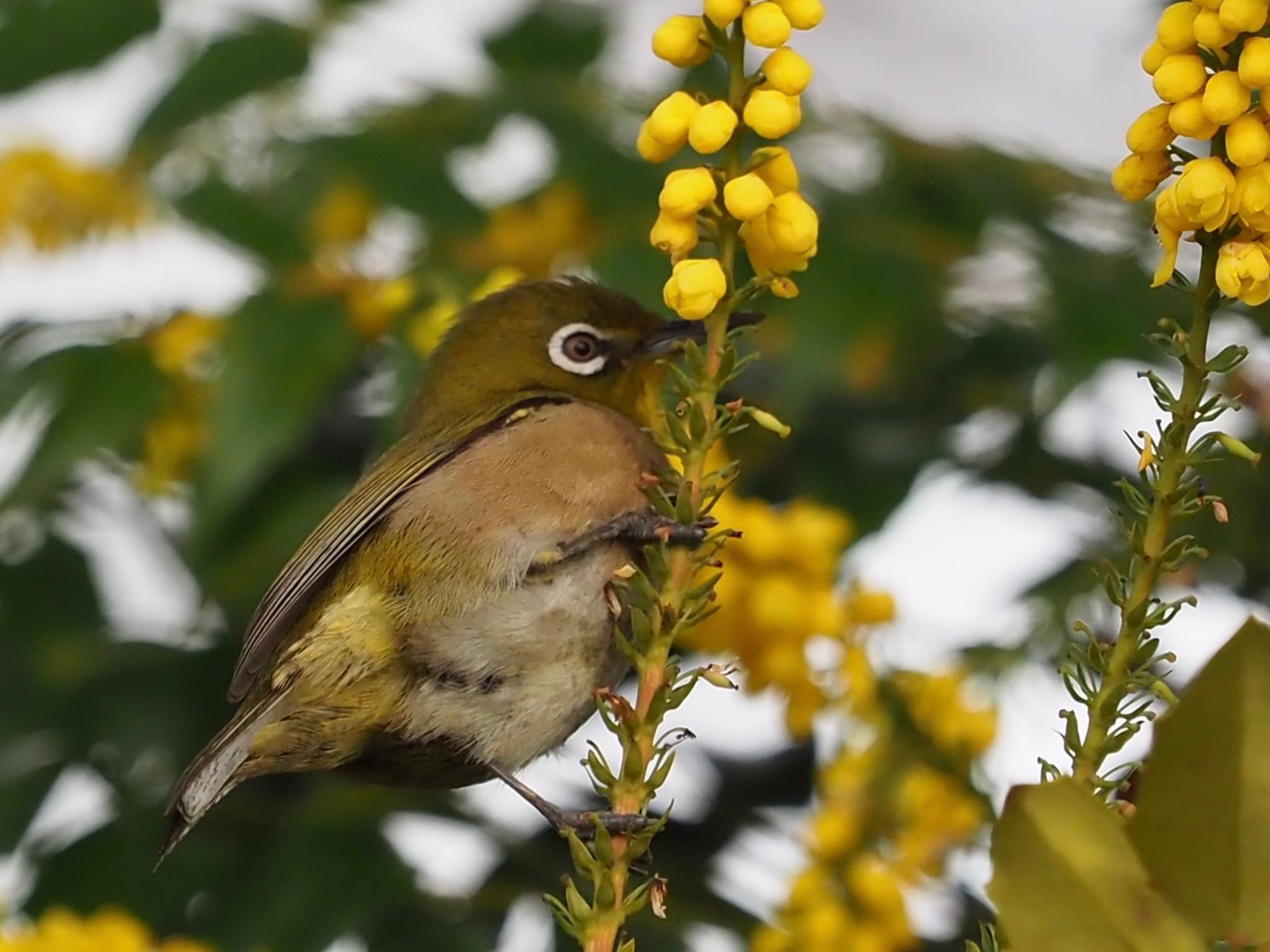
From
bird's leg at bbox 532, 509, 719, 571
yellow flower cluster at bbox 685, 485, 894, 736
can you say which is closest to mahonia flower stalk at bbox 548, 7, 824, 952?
bird's leg at bbox 532, 509, 719, 571

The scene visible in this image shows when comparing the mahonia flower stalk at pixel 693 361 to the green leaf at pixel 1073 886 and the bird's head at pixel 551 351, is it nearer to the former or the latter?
the green leaf at pixel 1073 886

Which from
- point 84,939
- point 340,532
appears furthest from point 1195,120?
point 84,939

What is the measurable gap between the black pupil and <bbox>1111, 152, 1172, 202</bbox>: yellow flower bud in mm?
1535

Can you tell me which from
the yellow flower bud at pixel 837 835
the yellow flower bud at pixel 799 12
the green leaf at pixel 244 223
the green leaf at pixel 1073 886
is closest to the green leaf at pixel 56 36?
the green leaf at pixel 244 223

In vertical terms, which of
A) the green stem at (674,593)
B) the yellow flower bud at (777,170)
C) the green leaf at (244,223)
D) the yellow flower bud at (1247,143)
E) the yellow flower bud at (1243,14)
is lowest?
the green leaf at (244,223)

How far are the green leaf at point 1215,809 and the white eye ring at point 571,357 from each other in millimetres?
1876

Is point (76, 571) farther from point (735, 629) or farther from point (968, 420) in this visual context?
point (968, 420)

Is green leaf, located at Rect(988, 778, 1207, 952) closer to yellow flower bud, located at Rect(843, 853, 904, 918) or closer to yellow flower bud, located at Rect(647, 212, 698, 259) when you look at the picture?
yellow flower bud, located at Rect(647, 212, 698, 259)

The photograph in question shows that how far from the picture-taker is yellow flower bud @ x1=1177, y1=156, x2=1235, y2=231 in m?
0.90

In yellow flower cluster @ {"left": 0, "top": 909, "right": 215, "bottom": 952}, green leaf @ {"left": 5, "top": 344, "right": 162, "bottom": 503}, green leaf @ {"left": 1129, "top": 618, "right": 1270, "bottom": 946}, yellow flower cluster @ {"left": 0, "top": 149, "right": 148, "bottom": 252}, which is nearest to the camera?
green leaf @ {"left": 1129, "top": 618, "right": 1270, "bottom": 946}

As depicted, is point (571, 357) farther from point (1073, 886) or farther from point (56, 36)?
point (1073, 886)

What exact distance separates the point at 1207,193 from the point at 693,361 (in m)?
0.32

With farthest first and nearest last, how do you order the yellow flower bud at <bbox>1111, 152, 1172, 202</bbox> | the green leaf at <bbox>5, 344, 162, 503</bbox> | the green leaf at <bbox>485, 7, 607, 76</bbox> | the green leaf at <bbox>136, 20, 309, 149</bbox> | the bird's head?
the green leaf at <bbox>485, 7, 607, 76</bbox> < the green leaf at <bbox>136, 20, 309, 149</bbox> < the green leaf at <bbox>5, 344, 162, 503</bbox> < the bird's head < the yellow flower bud at <bbox>1111, 152, 1172, 202</bbox>

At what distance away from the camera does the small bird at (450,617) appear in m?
1.91
